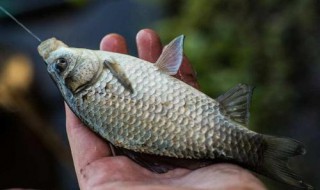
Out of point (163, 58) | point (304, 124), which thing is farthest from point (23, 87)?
point (163, 58)

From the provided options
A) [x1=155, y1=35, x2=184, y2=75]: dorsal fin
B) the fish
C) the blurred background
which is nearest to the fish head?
the fish

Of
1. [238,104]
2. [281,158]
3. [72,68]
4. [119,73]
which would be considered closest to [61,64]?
[72,68]

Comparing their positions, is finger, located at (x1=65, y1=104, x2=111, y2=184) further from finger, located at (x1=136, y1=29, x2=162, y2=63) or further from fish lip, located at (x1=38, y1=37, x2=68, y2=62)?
finger, located at (x1=136, y1=29, x2=162, y2=63)

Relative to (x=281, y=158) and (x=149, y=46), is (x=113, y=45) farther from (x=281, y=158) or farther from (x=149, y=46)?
(x=281, y=158)

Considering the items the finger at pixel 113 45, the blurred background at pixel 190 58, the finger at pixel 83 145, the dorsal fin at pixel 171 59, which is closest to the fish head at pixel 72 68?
the finger at pixel 83 145

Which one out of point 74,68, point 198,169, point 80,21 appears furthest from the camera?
point 80,21

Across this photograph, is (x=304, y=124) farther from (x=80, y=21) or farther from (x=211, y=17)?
(x=80, y=21)
